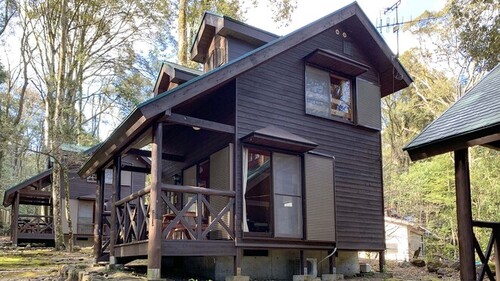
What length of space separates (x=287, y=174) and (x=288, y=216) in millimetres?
880

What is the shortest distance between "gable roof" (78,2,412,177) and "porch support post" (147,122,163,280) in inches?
17.3

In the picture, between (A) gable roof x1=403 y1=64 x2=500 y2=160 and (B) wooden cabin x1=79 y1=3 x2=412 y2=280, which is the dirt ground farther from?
(A) gable roof x1=403 y1=64 x2=500 y2=160

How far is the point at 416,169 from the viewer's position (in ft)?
74.1

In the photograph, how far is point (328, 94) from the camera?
1140 centimetres

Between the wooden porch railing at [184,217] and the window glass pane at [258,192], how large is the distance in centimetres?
56

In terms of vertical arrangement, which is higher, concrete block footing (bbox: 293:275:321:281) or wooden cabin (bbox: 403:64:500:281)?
wooden cabin (bbox: 403:64:500:281)

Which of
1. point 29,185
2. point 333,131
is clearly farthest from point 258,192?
point 29,185

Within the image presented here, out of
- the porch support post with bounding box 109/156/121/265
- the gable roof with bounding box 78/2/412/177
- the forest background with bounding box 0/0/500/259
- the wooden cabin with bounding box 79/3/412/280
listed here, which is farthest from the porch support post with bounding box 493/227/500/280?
the forest background with bounding box 0/0/500/259

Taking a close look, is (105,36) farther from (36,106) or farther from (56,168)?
(36,106)

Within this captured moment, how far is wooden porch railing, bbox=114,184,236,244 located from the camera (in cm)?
818

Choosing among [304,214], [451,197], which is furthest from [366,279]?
[451,197]

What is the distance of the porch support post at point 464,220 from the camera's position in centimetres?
568

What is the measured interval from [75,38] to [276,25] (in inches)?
379

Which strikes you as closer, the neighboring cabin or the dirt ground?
the dirt ground
